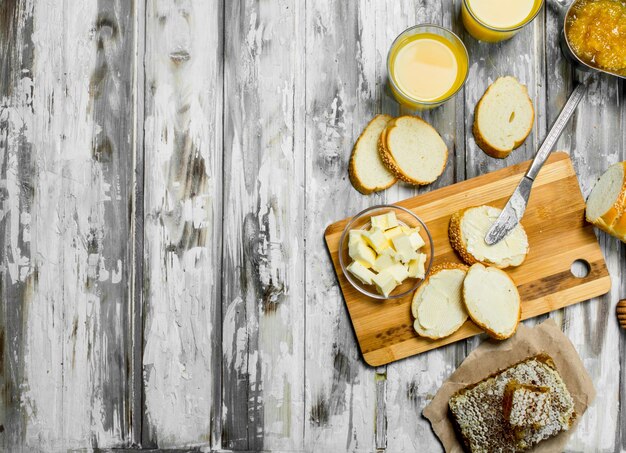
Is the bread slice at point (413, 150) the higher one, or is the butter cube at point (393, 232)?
the bread slice at point (413, 150)

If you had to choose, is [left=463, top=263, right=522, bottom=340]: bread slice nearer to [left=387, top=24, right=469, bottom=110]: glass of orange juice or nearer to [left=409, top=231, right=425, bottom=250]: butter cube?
[left=409, top=231, right=425, bottom=250]: butter cube

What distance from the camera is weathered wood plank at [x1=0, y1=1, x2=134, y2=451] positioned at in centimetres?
134

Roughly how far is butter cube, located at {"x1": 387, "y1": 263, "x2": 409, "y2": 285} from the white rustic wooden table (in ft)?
0.51

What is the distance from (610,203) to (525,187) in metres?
0.18

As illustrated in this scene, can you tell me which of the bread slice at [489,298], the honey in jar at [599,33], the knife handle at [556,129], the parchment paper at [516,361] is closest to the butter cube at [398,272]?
the bread slice at [489,298]

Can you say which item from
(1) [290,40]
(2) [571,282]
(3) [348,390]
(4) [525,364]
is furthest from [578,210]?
(1) [290,40]

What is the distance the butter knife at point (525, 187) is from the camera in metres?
1.28

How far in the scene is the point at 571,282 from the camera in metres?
1.31

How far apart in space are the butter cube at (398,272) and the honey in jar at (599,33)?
2.01 ft

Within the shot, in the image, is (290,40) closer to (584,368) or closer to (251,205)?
(251,205)

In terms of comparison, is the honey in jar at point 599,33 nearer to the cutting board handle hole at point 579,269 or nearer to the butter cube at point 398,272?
the cutting board handle hole at point 579,269

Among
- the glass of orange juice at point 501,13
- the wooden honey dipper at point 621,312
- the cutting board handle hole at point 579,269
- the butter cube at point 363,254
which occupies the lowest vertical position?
the wooden honey dipper at point 621,312

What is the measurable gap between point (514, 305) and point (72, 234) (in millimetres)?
1026

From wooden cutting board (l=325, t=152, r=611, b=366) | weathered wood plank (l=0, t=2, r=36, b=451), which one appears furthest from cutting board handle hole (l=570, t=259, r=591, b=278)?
weathered wood plank (l=0, t=2, r=36, b=451)
